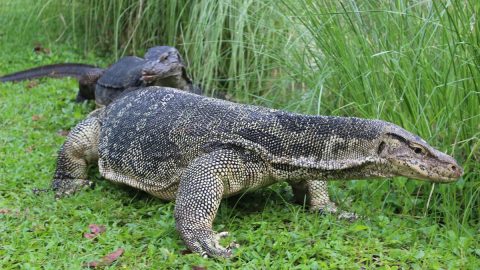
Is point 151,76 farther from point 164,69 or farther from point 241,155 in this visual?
point 241,155

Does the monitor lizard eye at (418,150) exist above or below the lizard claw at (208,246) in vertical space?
above

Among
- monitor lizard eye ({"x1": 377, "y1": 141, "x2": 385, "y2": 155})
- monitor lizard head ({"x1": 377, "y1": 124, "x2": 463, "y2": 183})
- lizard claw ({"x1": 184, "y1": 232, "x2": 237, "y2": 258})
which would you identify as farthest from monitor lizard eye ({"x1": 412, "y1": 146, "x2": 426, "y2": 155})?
lizard claw ({"x1": 184, "y1": 232, "x2": 237, "y2": 258})

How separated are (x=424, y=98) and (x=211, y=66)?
276 centimetres

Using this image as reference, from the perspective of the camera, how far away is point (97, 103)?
6547mm

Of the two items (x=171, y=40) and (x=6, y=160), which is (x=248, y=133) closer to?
(x=6, y=160)

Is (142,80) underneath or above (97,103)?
above

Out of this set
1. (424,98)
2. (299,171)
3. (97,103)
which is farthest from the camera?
(97,103)

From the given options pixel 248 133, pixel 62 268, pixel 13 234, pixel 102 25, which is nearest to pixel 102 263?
pixel 62 268

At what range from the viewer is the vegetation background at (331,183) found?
3.57 metres

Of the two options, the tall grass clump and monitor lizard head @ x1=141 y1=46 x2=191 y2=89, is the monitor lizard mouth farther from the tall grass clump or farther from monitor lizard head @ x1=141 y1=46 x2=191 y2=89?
the tall grass clump

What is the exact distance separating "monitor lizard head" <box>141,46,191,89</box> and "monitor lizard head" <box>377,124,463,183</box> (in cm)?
265

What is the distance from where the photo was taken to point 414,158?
11.4 ft

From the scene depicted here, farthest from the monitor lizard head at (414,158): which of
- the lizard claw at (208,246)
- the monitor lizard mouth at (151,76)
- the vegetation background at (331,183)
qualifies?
the monitor lizard mouth at (151,76)

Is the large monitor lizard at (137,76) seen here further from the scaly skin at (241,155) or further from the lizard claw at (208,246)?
the lizard claw at (208,246)
